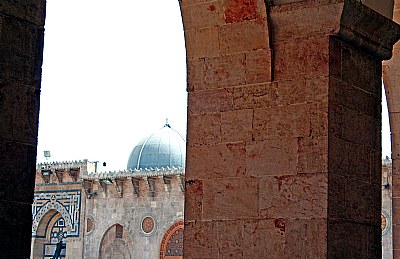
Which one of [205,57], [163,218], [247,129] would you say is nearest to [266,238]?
[247,129]

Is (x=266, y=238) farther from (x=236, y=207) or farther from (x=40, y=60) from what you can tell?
(x=40, y=60)

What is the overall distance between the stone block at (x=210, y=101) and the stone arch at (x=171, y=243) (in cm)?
1593

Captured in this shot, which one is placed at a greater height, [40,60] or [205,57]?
[205,57]

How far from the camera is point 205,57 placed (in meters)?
5.03

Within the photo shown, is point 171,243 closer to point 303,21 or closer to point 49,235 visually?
point 49,235

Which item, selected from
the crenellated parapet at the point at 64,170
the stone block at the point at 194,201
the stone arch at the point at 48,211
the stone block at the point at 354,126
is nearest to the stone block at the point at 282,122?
the stone block at the point at 354,126

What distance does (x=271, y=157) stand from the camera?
468 centimetres

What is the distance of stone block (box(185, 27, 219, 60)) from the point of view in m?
4.99

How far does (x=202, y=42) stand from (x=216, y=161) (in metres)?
0.74

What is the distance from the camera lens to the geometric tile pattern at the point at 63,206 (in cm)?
2245

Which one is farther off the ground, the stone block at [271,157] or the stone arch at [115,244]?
the stone block at [271,157]

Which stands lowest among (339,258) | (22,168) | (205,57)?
(339,258)

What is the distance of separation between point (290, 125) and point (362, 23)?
74 cm

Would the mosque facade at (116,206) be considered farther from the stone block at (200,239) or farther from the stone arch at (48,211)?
the stone block at (200,239)
